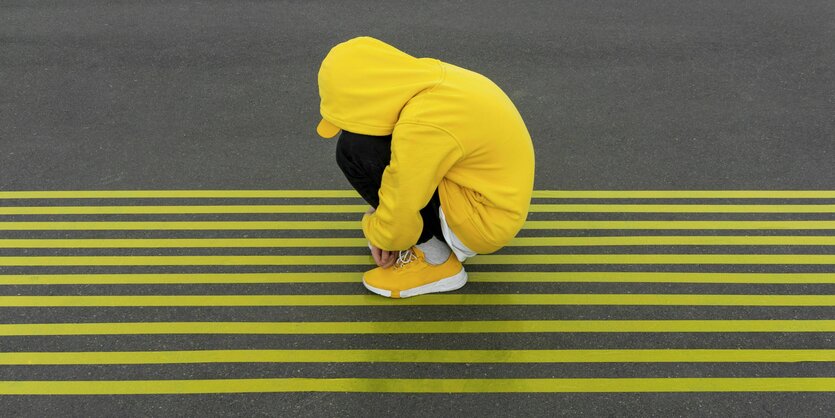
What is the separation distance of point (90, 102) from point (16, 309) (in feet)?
6.93

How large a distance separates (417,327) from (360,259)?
23.2 inches

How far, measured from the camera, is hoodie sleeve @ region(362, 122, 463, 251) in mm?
2365

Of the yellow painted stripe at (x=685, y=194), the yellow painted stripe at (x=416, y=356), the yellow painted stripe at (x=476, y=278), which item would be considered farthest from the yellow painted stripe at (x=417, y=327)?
the yellow painted stripe at (x=685, y=194)

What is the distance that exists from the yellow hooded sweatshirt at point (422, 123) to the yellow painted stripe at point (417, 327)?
2.07 feet

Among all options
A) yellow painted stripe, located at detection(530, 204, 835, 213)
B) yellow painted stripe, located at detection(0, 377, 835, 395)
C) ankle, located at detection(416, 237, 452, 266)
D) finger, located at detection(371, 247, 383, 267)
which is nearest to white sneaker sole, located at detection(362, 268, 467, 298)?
ankle, located at detection(416, 237, 452, 266)

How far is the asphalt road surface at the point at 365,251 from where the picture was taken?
2828 mm

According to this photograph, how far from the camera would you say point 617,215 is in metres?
3.77

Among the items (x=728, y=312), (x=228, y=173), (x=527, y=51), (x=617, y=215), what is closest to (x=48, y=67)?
(x=228, y=173)

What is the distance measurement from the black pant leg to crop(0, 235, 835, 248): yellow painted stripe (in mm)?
671

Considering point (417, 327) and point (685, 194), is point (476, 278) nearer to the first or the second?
point (417, 327)

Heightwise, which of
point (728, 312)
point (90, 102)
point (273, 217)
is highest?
point (90, 102)

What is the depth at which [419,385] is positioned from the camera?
281 cm

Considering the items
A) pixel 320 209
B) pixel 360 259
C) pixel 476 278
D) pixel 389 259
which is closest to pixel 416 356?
pixel 389 259

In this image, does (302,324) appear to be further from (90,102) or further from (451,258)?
(90,102)
